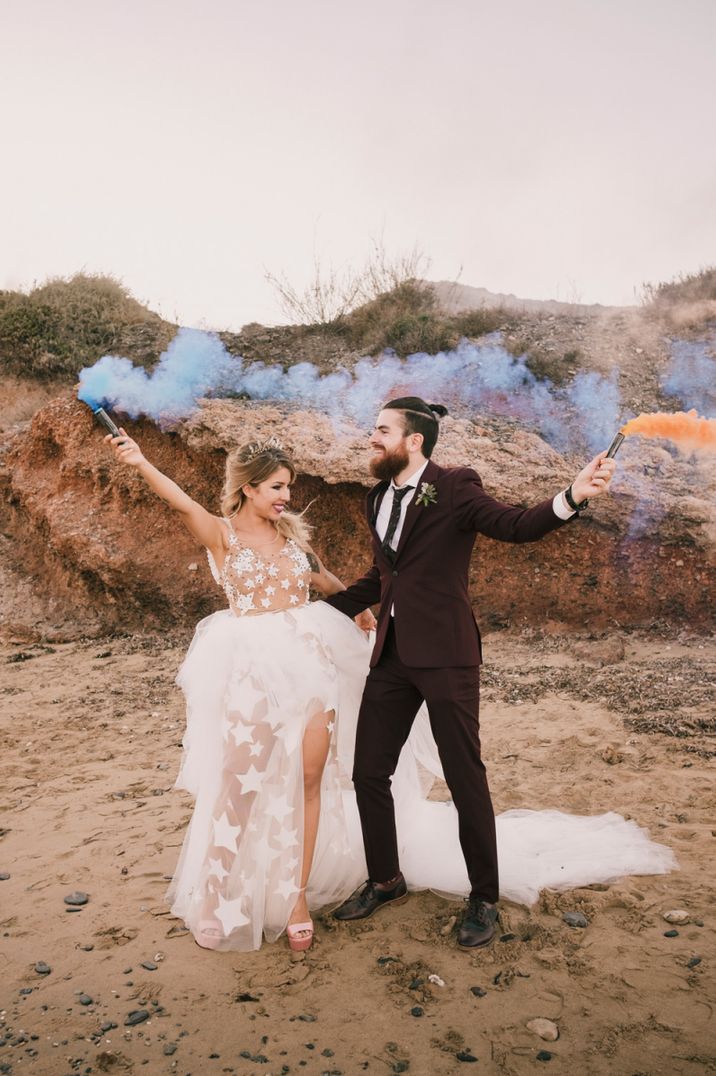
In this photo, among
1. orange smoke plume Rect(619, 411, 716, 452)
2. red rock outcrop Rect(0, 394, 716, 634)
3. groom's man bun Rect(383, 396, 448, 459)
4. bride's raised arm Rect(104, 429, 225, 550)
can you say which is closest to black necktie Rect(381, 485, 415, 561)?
Answer: groom's man bun Rect(383, 396, 448, 459)

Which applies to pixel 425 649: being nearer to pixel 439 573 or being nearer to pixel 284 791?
pixel 439 573

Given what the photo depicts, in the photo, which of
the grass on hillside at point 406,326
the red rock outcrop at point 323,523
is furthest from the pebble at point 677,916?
the grass on hillside at point 406,326

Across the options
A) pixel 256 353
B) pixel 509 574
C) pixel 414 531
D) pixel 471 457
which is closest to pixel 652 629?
pixel 509 574

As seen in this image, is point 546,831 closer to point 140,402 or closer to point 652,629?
point 652,629

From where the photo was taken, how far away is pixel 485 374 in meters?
11.2

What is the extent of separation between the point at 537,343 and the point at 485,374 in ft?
4.31

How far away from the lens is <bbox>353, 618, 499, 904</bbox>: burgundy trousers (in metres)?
3.70

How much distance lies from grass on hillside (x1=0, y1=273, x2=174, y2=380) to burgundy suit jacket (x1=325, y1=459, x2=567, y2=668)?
Answer: 9.54 m

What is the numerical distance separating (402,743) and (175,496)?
1.69 m

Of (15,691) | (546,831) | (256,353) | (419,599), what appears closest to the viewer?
(419,599)

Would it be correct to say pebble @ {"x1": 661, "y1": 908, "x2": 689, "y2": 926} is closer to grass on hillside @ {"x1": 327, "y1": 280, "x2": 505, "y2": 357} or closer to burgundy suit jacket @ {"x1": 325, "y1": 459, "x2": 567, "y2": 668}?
burgundy suit jacket @ {"x1": 325, "y1": 459, "x2": 567, "y2": 668}

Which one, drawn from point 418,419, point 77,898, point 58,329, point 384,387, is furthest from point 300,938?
point 58,329

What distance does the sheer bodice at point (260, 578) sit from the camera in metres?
4.08

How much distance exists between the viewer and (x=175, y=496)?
4.01 metres
